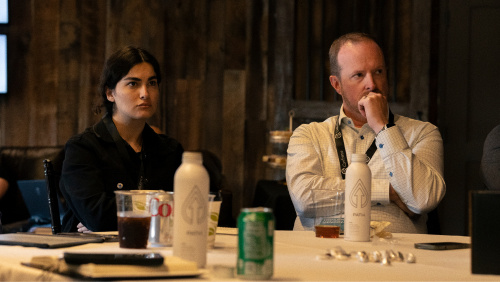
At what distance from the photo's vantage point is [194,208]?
133 cm

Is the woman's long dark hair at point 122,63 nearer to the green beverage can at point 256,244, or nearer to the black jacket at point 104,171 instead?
the black jacket at point 104,171

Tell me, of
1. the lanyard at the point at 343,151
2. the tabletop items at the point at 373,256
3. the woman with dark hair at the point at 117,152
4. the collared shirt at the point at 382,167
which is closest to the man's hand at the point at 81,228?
the woman with dark hair at the point at 117,152

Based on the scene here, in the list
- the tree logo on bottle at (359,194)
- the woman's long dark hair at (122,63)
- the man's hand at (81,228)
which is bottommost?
the man's hand at (81,228)

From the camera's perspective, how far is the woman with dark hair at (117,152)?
2.54 meters

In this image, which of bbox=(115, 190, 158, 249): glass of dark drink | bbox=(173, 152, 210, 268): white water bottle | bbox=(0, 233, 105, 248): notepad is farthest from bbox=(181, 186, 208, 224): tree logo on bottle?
bbox=(0, 233, 105, 248): notepad

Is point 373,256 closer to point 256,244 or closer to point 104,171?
point 256,244

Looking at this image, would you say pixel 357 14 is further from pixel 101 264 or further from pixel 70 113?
pixel 101 264

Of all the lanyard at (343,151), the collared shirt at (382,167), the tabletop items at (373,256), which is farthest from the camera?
the lanyard at (343,151)

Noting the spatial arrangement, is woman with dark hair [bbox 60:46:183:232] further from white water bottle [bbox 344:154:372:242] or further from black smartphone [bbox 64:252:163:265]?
black smartphone [bbox 64:252:163:265]

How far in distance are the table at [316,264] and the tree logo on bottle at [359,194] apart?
112 millimetres

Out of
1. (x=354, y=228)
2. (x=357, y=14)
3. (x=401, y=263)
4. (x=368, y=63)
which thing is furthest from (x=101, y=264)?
(x=357, y=14)

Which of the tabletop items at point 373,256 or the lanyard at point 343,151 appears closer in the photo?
the tabletop items at point 373,256

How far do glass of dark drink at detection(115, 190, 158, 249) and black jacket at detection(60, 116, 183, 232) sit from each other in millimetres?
857

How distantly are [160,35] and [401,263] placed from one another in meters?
4.32
